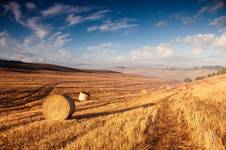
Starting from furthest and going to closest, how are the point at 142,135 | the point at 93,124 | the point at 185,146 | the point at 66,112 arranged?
the point at 66,112 → the point at 93,124 → the point at 142,135 → the point at 185,146

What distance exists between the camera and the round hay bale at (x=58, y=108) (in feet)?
45.7

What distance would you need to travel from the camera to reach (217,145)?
6.74 metres

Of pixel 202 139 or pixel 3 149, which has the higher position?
pixel 202 139

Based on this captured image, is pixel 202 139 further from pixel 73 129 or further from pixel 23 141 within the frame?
pixel 23 141

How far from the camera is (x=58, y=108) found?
46.4 ft

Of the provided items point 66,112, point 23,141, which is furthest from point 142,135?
point 66,112

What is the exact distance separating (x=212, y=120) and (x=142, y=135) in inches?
142

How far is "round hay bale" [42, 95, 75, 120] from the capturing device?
13922 millimetres

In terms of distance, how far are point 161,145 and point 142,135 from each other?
42.0 inches

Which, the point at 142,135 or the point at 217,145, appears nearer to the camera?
the point at 217,145

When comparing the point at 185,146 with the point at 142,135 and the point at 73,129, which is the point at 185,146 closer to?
the point at 142,135

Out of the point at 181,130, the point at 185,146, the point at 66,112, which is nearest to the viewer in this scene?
the point at 185,146

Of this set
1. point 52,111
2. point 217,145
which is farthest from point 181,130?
point 52,111

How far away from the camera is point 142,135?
28.3ft
